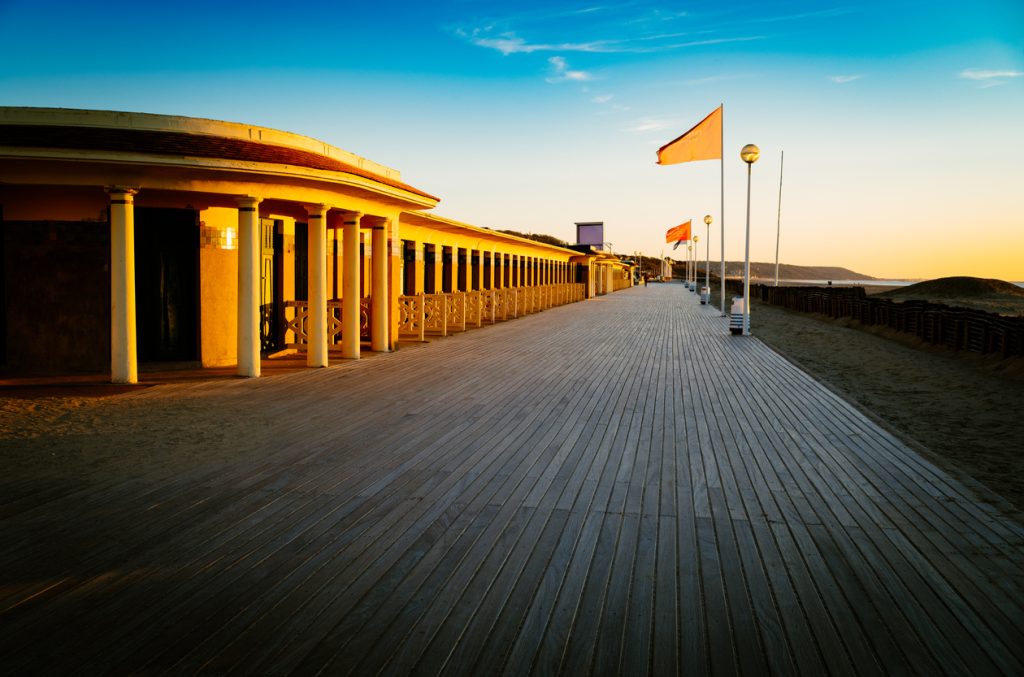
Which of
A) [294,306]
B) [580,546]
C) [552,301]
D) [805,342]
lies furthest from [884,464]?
[552,301]

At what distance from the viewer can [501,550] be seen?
4.30 m

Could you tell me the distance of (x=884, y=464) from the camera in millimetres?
6383

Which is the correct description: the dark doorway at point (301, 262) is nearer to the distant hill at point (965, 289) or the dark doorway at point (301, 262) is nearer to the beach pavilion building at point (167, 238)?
the beach pavilion building at point (167, 238)

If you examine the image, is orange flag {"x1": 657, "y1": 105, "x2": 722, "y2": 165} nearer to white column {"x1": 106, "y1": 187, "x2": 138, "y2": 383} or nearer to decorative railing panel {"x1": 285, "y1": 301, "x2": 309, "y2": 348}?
decorative railing panel {"x1": 285, "y1": 301, "x2": 309, "y2": 348}

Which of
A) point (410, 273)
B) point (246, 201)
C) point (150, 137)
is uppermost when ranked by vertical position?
point (150, 137)

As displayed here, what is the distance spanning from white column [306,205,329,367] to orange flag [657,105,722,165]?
38.1 ft

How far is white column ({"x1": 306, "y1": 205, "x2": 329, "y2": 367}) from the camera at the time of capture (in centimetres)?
1239

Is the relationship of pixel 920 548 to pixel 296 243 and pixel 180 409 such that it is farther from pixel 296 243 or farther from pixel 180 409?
pixel 296 243

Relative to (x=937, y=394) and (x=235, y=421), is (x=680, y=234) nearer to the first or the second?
(x=937, y=394)

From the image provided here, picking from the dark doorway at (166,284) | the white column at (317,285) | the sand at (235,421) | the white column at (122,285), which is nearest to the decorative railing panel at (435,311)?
the white column at (317,285)

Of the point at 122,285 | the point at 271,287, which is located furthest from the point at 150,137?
the point at 271,287

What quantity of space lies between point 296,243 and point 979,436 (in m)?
12.8

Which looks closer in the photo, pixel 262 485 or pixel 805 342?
pixel 262 485

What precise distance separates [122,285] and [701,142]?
51.5 feet
